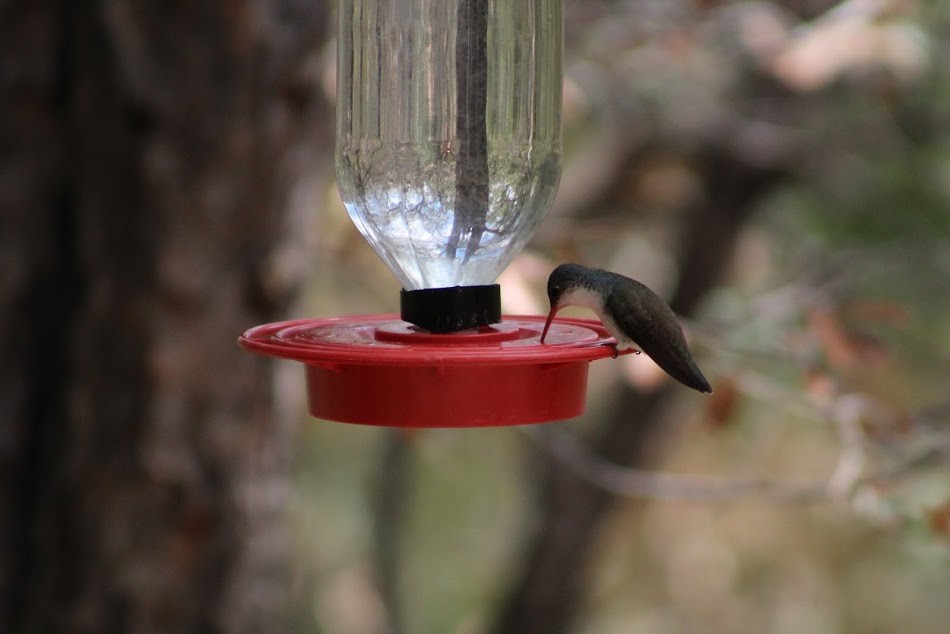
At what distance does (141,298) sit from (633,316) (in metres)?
1.87

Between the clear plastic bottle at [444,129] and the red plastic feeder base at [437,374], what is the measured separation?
16.5 inches

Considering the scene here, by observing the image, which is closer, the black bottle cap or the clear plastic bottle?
the black bottle cap

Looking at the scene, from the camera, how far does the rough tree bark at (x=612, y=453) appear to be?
7.35m

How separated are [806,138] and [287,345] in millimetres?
5241

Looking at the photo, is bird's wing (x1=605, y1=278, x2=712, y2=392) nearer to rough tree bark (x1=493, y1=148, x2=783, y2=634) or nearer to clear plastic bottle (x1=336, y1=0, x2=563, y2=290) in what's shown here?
clear plastic bottle (x1=336, y1=0, x2=563, y2=290)

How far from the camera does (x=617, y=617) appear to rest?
43.3ft

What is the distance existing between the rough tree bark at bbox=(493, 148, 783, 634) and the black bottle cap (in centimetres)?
531

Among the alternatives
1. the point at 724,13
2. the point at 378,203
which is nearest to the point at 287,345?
the point at 378,203

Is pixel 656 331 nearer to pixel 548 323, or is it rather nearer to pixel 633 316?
pixel 633 316

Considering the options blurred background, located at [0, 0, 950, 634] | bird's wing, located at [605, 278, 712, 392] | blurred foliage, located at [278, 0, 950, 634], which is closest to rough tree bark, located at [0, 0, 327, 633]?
blurred background, located at [0, 0, 950, 634]

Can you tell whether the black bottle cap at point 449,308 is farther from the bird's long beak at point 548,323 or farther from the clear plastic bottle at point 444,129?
the clear plastic bottle at point 444,129

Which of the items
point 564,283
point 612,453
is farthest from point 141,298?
point 612,453

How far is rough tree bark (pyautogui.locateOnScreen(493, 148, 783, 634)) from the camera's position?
7348mm

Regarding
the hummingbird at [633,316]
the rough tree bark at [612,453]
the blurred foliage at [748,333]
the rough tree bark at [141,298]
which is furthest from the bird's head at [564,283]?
the rough tree bark at [612,453]
